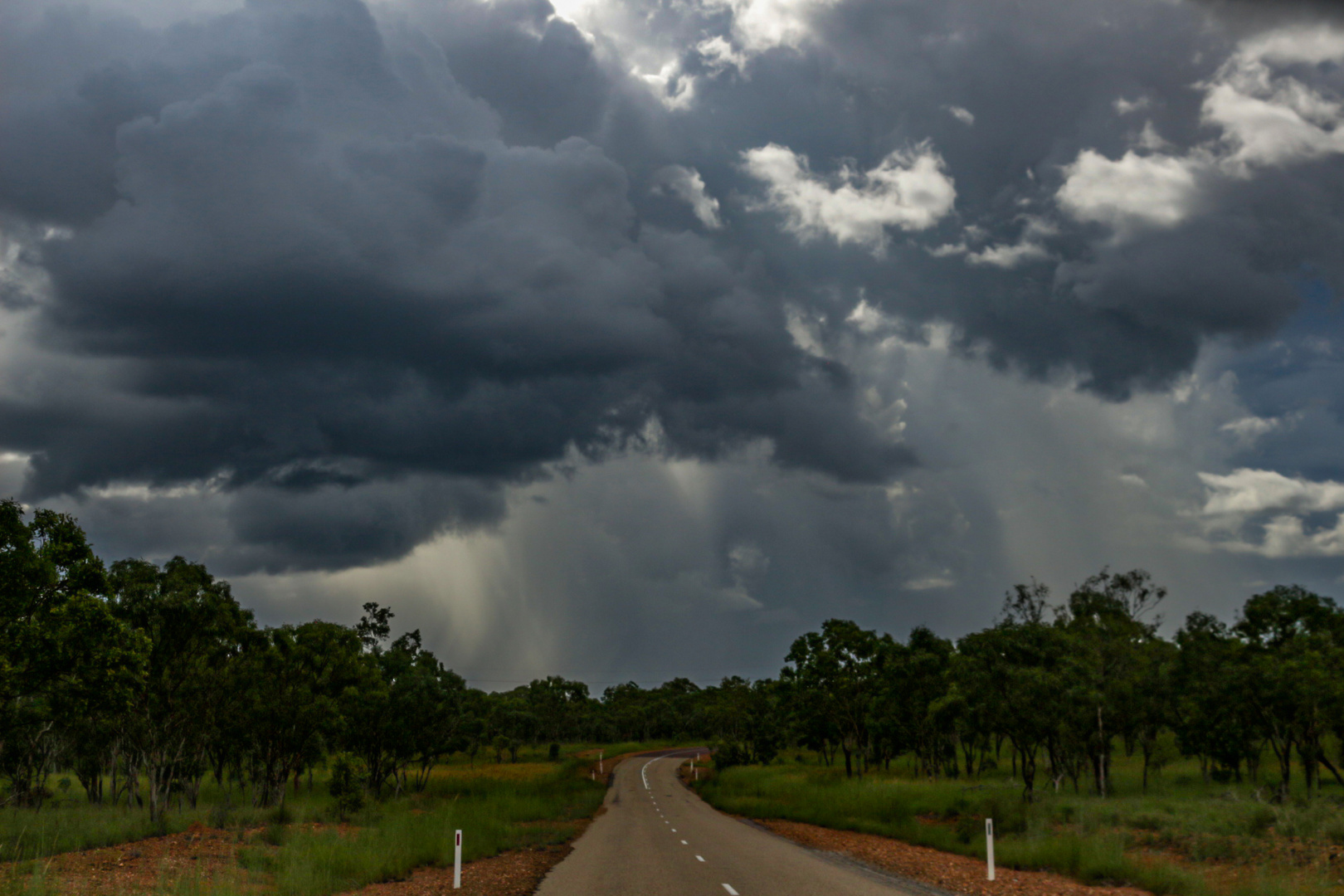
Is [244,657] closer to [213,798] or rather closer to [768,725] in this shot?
[213,798]

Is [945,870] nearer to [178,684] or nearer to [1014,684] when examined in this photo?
[1014,684]

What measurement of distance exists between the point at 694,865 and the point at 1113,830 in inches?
606

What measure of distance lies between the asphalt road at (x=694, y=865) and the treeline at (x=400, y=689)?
11979mm

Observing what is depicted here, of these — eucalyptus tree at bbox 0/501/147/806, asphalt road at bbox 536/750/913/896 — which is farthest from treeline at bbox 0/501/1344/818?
asphalt road at bbox 536/750/913/896

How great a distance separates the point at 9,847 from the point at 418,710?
2794 cm

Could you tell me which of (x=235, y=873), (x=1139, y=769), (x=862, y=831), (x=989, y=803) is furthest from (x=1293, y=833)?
(x=1139, y=769)

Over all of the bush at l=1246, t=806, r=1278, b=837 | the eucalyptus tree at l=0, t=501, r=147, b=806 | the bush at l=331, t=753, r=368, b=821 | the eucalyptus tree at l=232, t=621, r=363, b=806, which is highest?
the eucalyptus tree at l=0, t=501, r=147, b=806

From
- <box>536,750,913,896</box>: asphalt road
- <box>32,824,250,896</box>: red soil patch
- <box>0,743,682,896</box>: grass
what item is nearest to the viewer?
<box>32,824,250,896</box>: red soil patch

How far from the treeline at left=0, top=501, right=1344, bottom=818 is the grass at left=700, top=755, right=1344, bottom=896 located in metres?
4.17

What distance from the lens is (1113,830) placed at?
2836cm

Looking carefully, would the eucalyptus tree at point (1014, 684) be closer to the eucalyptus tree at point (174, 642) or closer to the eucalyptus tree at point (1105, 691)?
the eucalyptus tree at point (1105, 691)

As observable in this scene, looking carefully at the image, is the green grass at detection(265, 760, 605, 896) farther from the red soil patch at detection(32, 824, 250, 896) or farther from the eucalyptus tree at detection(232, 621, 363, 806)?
the eucalyptus tree at detection(232, 621, 363, 806)

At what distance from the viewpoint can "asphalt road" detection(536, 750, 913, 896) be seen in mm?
17750

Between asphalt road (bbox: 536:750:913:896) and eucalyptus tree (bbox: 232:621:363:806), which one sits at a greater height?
eucalyptus tree (bbox: 232:621:363:806)
